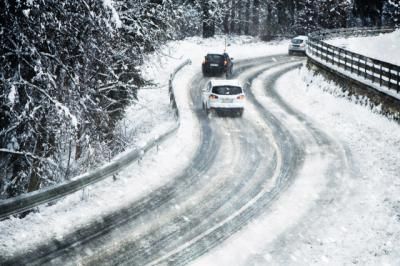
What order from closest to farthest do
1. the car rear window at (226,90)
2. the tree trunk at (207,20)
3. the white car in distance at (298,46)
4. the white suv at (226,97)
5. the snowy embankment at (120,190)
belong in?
the snowy embankment at (120,190) → the white suv at (226,97) → the car rear window at (226,90) → the white car in distance at (298,46) → the tree trunk at (207,20)

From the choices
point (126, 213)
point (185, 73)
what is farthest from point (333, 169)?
point (185, 73)

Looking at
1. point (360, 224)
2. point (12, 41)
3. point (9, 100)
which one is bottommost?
point (360, 224)

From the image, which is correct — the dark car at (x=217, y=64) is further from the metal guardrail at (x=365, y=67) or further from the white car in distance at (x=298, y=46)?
the white car in distance at (x=298, y=46)

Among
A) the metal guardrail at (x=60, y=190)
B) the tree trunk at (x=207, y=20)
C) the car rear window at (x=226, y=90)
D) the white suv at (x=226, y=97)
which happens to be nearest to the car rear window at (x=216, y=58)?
the white suv at (x=226, y=97)

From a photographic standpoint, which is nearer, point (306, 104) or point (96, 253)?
point (96, 253)

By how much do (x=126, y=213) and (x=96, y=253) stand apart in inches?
78.9

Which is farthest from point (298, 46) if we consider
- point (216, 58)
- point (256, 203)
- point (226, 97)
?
point (256, 203)

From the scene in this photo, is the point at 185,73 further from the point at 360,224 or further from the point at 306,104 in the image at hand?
the point at 360,224

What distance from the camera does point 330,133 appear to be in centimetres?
2048

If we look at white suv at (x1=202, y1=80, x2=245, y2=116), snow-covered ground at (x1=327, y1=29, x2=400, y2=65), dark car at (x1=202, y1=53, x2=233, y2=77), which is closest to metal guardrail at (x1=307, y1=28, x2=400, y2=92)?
snow-covered ground at (x1=327, y1=29, x2=400, y2=65)

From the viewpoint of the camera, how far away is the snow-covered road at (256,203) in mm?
10266

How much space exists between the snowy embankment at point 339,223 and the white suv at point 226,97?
18.1 ft

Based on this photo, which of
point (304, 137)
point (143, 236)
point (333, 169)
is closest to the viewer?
point (143, 236)

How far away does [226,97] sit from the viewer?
22.8 metres
